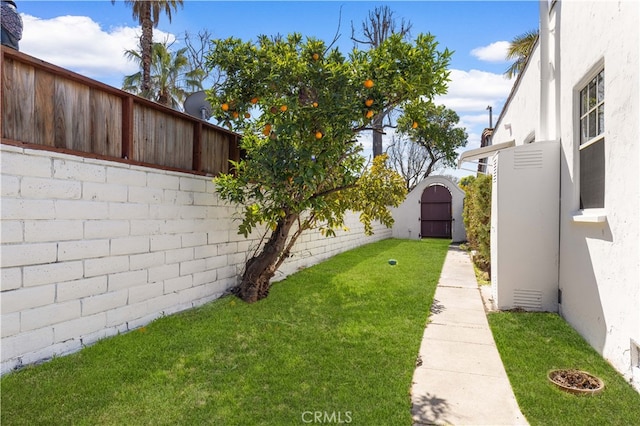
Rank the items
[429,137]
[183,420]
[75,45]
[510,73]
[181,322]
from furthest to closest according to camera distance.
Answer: [429,137], [510,73], [75,45], [181,322], [183,420]

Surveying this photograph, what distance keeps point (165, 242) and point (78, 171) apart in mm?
1437

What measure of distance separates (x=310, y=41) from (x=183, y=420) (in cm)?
441

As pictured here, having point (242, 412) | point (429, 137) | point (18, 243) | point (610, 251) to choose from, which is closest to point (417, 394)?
point (242, 412)

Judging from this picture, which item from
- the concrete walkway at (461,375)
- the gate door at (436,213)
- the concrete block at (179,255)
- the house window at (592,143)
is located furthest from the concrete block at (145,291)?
the gate door at (436,213)

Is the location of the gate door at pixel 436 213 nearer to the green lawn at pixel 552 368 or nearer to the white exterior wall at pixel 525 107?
the white exterior wall at pixel 525 107

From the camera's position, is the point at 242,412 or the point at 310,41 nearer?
the point at 242,412

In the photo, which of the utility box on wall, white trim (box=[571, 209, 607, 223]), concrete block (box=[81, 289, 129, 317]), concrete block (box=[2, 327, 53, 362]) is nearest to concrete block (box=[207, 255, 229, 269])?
concrete block (box=[81, 289, 129, 317])

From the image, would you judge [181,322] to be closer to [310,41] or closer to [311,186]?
[311,186]

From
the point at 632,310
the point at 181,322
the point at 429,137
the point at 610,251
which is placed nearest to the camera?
the point at 632,310

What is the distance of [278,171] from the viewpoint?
4.91 m

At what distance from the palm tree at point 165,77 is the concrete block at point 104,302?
45.6ft

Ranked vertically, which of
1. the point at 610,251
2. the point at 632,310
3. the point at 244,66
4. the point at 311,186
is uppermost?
the point at 244,66

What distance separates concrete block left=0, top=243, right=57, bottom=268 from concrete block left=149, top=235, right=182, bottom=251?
1.24 meters

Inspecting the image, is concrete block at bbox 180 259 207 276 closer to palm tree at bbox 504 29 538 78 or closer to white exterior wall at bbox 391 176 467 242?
white exterior wall at bbox 391 176 467 242
